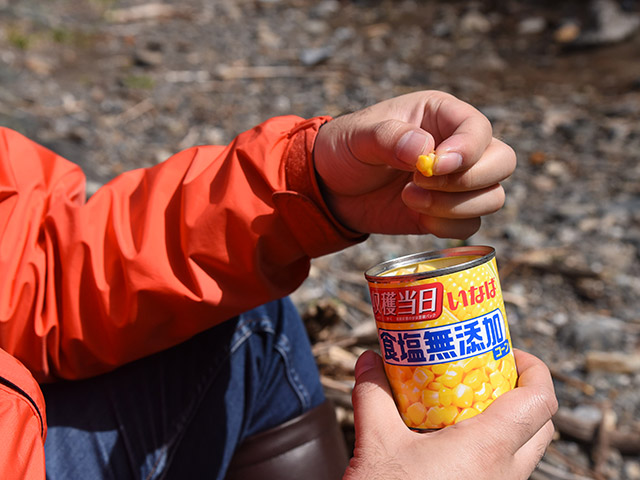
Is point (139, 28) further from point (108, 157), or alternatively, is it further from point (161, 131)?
point (108, 157)

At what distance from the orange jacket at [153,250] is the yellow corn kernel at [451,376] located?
51 centimetres

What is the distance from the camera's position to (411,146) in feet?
4.29

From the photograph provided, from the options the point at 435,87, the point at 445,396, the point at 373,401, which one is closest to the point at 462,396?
the point at 445,396

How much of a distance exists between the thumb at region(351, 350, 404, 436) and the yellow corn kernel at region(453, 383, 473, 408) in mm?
112

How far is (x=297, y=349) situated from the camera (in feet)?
6.08

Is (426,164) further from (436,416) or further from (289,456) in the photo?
(289,456)

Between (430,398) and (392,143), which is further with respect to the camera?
(392,143)

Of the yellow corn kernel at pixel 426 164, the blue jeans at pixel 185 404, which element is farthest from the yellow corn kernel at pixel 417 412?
the blue jeans at pixel 185 404

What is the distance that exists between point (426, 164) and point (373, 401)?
0.46 meters

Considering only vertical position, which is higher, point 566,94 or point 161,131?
point 161,131

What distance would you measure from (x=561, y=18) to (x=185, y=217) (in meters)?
6.89

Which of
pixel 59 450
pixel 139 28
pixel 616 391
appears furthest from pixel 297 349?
pixel 139 28

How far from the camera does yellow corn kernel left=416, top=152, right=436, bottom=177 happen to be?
Result: 4.15 feet

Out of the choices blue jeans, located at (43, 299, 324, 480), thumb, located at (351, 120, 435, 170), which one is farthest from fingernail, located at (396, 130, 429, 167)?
blue jeans, located at (43, 299, 324, 480)
